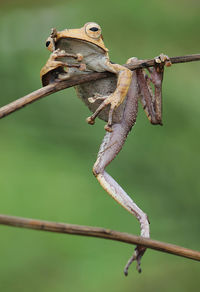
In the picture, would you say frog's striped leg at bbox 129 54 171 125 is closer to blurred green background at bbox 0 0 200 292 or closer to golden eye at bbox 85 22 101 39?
golden eye at bbox 85 22 101 39

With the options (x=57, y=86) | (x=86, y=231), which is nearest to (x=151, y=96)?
(x=57, y=86)

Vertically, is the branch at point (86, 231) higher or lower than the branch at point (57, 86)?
lower

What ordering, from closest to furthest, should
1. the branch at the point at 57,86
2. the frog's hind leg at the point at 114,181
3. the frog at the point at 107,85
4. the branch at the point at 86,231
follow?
1. the branch at the point at 86,231
2. the branch at the point at 57,86
3. the frog at the point at 107,85
4. the frog's hind leg at the point at 114,181

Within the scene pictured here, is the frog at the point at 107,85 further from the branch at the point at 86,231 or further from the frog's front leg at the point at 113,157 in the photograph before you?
the branch at the point at 86,231

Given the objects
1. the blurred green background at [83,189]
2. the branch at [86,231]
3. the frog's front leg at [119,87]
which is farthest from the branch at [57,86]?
the blurred green background at [83,189]

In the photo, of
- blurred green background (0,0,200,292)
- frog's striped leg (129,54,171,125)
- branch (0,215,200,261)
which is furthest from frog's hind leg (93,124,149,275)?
blurred green background (0,0,200,292)

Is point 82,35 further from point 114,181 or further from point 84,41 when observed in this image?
point 114,181

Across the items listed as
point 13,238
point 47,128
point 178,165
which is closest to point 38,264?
point 13,238
